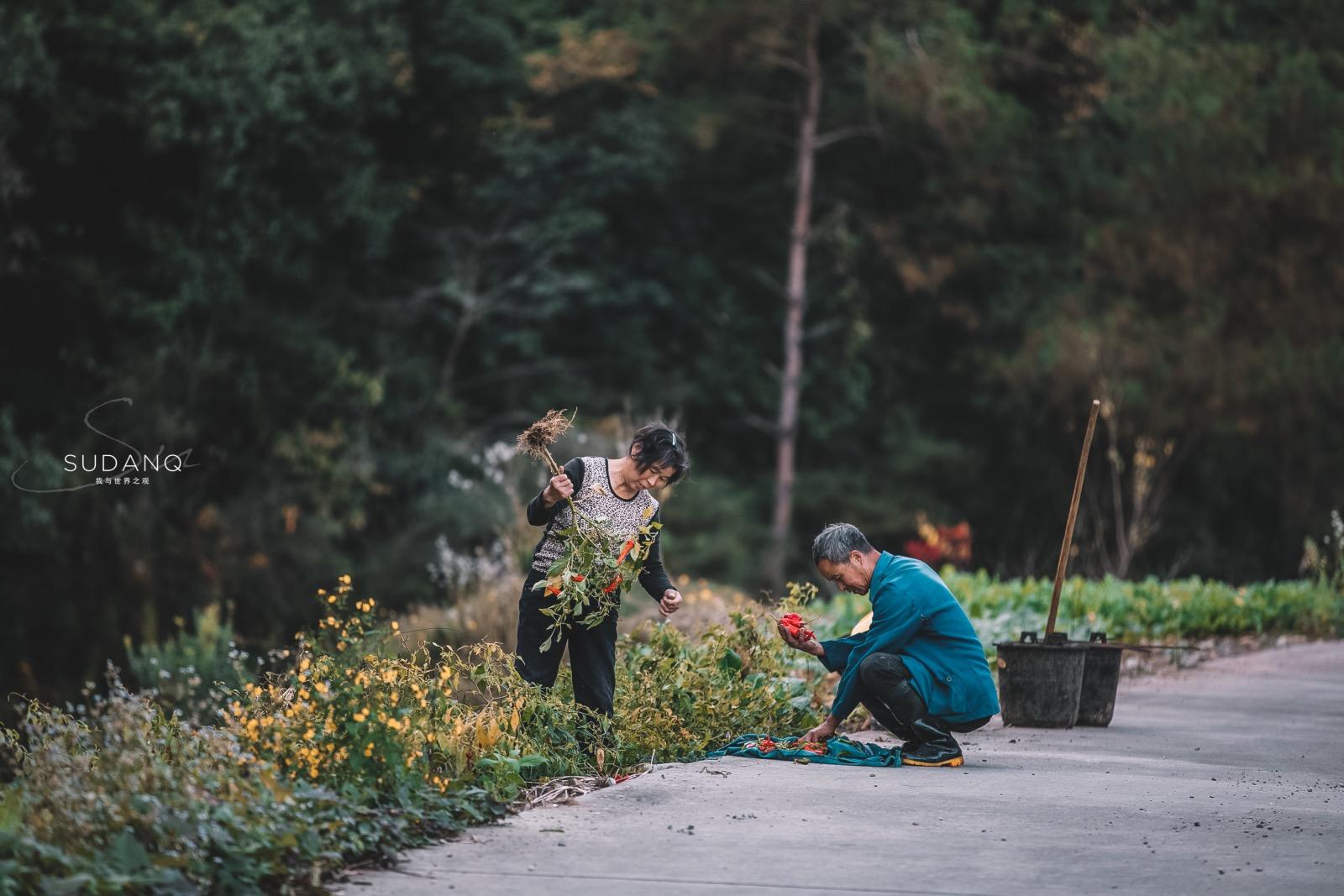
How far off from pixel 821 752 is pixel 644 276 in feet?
78.6

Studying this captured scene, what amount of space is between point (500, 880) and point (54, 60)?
20842mm

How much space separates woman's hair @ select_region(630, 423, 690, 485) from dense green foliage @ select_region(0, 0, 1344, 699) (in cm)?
1617

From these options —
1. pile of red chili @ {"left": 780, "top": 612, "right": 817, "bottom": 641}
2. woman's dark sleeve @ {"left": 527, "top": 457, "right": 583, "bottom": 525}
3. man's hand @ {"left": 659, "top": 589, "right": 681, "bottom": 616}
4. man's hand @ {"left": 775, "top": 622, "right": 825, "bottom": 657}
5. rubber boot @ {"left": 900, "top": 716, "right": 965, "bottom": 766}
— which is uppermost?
woman's dark sleeve @ {"left": 527, "top": 457, "right": 583, "bottom": 525}

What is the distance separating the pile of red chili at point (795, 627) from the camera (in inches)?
293

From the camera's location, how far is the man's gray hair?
7.58 meters

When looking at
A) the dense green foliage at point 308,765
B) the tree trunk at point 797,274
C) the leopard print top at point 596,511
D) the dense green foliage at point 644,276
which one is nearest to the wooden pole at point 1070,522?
the dense green foliage at point 308,765

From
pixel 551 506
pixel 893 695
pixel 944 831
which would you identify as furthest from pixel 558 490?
pixel 944 831

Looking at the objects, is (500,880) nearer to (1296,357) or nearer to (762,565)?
(762,565)

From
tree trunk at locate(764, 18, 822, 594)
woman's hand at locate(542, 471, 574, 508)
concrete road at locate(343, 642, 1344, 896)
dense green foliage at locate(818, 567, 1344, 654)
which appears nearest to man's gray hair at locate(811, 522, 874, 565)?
concrete road at locate(343, 642, 1344, 896)

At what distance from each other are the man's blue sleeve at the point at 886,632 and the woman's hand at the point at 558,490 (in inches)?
61.1

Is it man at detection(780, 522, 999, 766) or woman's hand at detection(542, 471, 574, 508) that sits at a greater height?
woman's hand at detection(542, 471, 574, 508)

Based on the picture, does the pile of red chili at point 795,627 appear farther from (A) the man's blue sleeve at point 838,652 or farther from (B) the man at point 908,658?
(A) the man's blue sleeve at point 838,652

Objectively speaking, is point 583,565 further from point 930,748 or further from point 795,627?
point 930,748

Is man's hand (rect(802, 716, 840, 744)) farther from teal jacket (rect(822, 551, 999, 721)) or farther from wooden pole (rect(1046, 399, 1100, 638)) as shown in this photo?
wooden pole (rect(1046, 399, 1100, 638))
